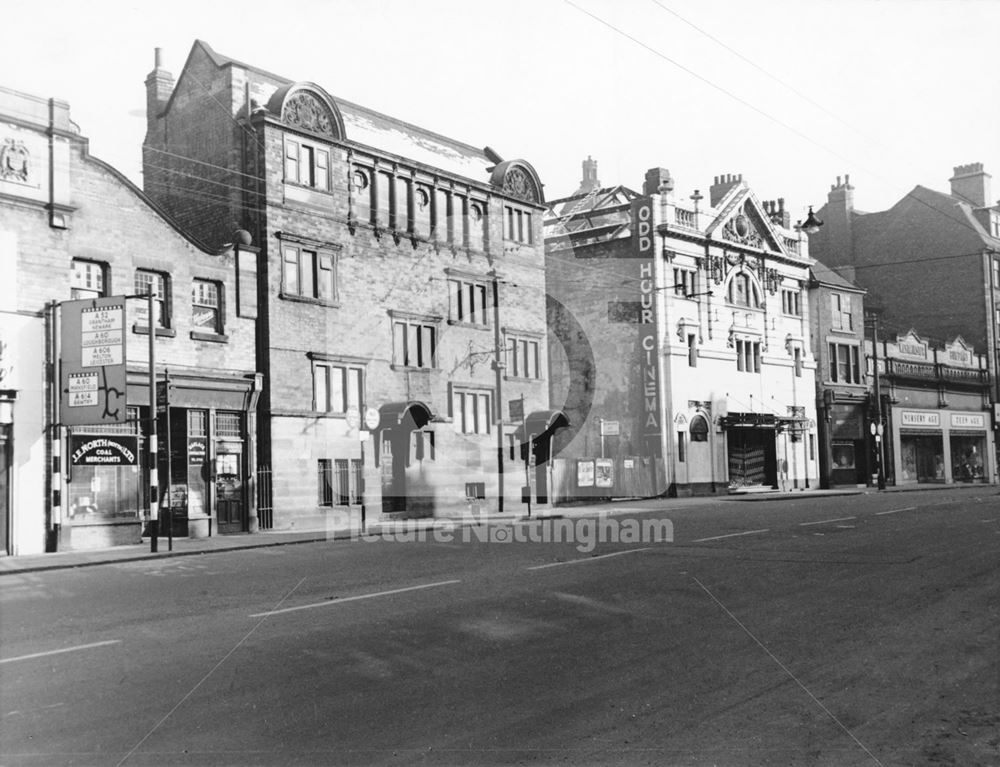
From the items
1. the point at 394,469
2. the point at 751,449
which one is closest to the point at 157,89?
the point at 394,469

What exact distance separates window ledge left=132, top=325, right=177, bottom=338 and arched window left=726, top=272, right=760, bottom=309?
99.0 feet

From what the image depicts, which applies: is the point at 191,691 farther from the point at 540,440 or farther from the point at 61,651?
the point at 540,440

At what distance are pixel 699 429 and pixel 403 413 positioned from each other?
19153mm

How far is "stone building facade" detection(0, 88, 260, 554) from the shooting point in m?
21.1

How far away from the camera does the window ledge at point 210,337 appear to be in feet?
82.5

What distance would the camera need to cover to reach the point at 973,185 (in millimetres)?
63969

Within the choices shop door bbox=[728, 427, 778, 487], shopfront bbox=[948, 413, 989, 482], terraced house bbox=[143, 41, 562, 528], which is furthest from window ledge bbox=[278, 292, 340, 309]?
shopfront bbox=[948, 413, 989, 482]

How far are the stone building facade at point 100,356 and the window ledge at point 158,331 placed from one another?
34 millimetres

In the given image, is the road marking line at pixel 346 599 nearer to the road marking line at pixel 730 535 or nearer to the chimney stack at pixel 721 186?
the road marking line at pixel 730 535

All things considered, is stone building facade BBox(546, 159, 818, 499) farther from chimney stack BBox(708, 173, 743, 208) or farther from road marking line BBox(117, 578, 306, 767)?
road marking line BBox(117, 578, 306, 767)

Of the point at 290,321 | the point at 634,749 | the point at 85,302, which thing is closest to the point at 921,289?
the point at 290,321

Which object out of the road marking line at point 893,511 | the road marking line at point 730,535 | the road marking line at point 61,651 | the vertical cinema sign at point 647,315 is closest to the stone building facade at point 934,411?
the vertical cinema sign at point 647,315

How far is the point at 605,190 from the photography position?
48156mm

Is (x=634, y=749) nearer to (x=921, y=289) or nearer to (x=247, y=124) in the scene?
(x=247, y=124)
